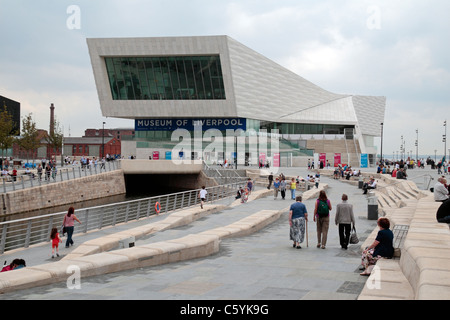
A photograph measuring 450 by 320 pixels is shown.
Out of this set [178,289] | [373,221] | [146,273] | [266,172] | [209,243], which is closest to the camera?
[178,289]

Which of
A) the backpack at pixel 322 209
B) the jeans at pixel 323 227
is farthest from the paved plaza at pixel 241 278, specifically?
the backpack at pixel 322 209

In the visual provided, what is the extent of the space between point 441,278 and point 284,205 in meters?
18.7

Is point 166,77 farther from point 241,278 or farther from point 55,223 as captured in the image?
point 241,278

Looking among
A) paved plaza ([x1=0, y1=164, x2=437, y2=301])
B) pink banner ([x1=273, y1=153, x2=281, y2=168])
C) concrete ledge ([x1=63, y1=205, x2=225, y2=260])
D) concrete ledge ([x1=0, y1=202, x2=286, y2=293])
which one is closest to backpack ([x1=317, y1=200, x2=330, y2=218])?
paved plaza ([x1=0, y1=164, x2=437, y2=301])

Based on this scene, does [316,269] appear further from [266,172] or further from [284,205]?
[266,172]

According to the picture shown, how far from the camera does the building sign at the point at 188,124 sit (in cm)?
6262

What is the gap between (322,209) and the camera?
37.0 feet

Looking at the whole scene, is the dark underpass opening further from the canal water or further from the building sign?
the building sign

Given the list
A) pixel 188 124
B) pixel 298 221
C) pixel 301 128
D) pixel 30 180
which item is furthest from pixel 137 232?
pixel 301 128

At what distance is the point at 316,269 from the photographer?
8711 mm

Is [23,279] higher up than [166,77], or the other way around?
[166,77]

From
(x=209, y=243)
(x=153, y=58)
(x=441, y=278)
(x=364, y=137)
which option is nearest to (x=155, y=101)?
(x=153, y=58)

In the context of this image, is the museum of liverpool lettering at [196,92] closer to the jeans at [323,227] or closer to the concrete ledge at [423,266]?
the jeans at [323,227]

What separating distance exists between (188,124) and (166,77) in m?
7.94
